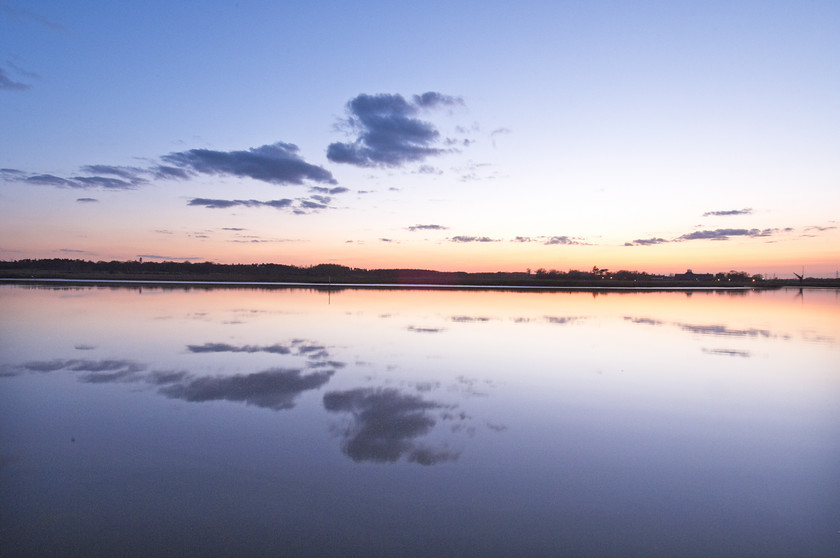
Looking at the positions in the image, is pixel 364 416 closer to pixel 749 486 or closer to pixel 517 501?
pixel 517 501

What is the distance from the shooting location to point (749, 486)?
529 cm

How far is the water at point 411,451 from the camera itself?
13.7ft

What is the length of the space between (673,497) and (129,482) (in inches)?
228

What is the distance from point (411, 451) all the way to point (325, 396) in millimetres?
2885

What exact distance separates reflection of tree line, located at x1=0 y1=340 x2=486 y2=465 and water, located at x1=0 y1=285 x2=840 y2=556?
0.05 metres

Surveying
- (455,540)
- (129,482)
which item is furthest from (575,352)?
(129,482)

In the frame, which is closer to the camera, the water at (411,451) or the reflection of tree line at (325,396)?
the water at (411,451)

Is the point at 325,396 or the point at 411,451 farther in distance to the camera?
the point at 325,396

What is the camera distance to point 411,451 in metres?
6.01

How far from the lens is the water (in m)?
4.17

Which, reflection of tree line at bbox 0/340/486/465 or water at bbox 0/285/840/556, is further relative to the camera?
reflection of tree line at bbox 0/340/486/465

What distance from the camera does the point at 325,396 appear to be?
332 inches

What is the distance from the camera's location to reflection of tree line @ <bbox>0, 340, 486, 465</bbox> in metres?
6.13

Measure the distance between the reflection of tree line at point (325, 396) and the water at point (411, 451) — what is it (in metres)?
0.05
